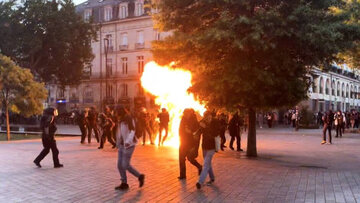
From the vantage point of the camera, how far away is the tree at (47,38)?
37844mm

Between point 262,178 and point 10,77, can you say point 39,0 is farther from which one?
point 262,178

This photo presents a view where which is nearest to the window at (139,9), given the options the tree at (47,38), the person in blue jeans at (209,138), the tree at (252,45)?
the tree at (47,38)

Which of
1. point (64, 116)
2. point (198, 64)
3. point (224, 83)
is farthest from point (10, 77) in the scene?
point (64, 116)

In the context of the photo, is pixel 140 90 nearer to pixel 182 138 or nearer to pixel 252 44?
pixel 252 44

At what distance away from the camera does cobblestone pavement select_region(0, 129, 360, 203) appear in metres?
7.29

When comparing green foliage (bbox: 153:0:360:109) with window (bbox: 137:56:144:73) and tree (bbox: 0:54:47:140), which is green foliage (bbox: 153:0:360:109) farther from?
window (bbox: 137:56:144:73)

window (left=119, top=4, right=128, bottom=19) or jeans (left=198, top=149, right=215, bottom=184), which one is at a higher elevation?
A: window (left=119, top=4, right=128, bottom=19)

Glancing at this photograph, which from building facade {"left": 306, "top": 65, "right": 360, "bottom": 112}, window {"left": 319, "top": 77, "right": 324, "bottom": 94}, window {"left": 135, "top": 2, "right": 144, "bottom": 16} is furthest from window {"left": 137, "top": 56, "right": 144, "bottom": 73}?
window {"left": 319, "top": 77, "right": 324, "bottom": 94}

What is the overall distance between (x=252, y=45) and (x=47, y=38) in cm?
3285

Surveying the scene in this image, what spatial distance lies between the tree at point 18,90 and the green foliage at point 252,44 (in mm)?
10270

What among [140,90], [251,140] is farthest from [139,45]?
[251,140]

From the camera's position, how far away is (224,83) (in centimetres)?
1184

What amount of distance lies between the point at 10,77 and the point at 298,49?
14.5 m

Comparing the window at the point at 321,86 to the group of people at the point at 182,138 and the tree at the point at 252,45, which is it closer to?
the tree at the point at 252,45
